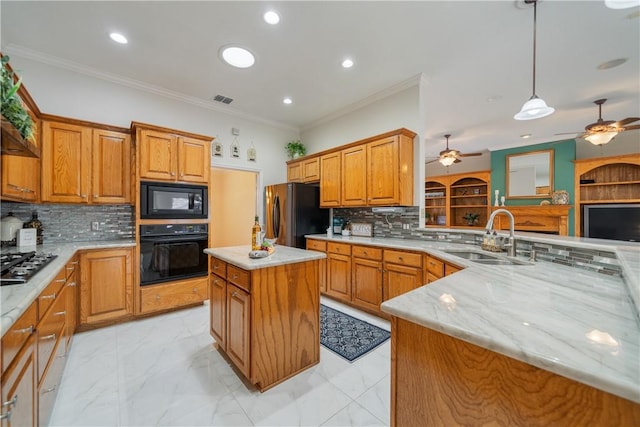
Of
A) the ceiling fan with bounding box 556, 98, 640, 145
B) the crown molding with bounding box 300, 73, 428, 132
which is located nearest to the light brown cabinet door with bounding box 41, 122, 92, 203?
the crown molding with bounding box 300, 73, 428, 132

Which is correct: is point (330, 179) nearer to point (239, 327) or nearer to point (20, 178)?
point (239, 327)

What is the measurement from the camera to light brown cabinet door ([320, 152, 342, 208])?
3.84 m

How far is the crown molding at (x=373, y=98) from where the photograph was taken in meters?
3.27

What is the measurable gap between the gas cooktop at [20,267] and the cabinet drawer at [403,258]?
287 cm

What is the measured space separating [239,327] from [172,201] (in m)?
2.02

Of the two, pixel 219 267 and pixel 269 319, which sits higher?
pixel 219 267

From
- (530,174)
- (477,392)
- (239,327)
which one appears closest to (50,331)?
(239,327)

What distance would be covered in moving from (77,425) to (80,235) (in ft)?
7.65

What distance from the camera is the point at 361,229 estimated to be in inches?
152

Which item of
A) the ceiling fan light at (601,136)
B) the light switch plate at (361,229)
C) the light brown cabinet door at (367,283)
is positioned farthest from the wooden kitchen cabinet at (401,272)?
the ceiling fan light at (601,136)

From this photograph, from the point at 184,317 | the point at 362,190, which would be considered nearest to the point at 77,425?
the point at 184,317

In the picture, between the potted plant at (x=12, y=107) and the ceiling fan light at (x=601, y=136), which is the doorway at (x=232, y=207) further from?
the ceiling fan light at (x=601, y=136)

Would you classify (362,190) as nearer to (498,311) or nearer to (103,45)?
(498,311)

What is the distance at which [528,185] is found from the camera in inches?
231
